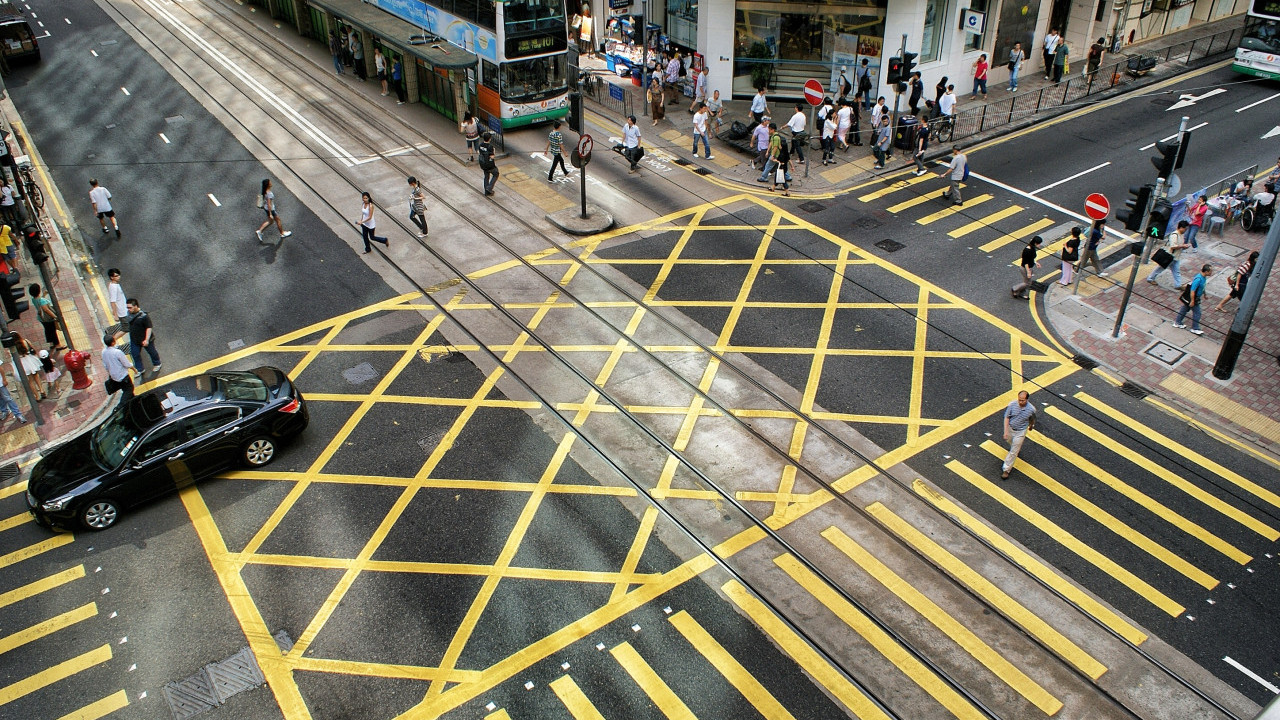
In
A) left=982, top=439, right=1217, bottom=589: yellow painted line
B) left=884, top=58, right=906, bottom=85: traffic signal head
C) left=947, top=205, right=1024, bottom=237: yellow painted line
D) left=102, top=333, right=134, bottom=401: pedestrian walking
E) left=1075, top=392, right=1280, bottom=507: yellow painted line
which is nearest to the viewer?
left=982, top=439, right=1217, bottom=589: yellow painted line

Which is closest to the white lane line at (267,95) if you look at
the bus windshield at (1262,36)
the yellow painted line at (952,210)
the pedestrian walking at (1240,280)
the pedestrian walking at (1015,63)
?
the yellow painted line at (952,210)

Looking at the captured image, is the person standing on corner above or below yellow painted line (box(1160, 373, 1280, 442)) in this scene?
above

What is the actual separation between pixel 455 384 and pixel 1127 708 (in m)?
11.5

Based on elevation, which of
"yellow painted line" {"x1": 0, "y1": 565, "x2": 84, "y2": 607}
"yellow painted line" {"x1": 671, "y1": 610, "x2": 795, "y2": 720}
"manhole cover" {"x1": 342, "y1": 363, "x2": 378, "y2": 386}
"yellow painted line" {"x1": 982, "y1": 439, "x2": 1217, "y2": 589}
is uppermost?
"manhole cover" {"x1": 342, "y1": 363, "x2": 378, "y2": 386}

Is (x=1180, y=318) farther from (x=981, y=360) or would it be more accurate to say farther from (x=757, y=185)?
(x=757, y=185)

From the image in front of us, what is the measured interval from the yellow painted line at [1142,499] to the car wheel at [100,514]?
14.8 m

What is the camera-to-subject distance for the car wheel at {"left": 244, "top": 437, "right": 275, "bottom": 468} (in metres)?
14.2

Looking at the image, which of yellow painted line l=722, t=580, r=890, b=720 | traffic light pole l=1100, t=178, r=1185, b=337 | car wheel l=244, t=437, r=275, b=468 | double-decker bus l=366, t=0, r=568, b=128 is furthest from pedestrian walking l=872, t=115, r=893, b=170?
car wheel l=244, t=437, r=275, b=468

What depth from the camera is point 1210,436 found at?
1508 cm

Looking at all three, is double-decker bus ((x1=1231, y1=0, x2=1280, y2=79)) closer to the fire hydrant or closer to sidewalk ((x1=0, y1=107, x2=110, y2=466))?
the fire hydrant

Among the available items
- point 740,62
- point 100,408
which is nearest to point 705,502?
point 100,408

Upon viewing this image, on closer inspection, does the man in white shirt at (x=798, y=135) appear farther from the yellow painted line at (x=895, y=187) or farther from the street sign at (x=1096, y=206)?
the street sign at (x=1096, y=206)

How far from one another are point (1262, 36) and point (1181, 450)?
2348 centimetres

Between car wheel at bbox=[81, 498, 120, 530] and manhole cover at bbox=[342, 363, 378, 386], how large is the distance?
4471 mm
